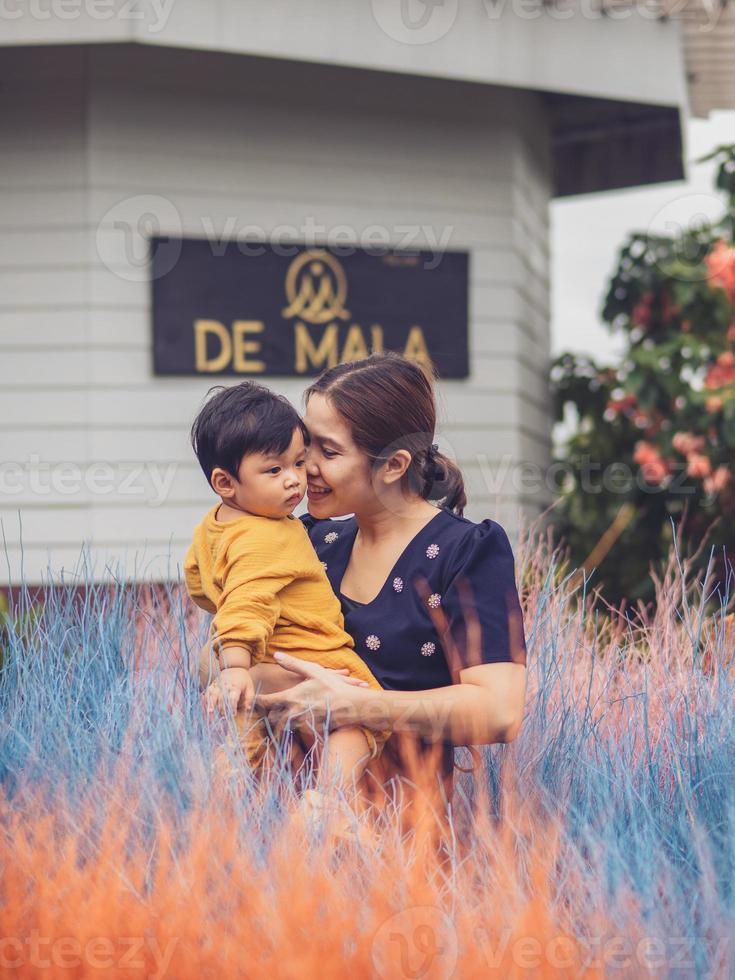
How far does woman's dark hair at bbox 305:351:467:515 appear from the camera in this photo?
2.52 metres

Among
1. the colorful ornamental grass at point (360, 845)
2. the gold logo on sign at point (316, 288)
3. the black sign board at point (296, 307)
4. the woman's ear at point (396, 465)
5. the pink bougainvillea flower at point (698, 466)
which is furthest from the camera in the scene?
the pink bougainvillea flower at point (698, 466)

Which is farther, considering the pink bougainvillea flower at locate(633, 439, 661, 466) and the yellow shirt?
the pink bougainvillea flower at locate(633, 439, 661, 466)

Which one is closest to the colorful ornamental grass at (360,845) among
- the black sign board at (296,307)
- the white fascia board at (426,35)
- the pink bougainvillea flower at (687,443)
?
the black sign board at (296,307)

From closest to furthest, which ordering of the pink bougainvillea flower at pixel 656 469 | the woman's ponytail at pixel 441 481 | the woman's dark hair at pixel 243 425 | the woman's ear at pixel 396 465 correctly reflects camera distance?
the woman's dark hair at pixel 243 425 → the woman's ear at pixel 396 465 → the woman's ponytail at pixel 441 481 → the pink bougainvillea flower at pixel 656 469

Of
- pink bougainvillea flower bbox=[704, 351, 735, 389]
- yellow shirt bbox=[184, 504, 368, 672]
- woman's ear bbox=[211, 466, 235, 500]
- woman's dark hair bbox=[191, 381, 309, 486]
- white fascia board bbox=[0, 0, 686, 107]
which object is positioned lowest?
yellow shirt bbox=[184, 504, 368, 672]

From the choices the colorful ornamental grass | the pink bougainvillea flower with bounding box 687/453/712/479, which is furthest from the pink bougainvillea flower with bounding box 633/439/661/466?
the colorful ornamental grass

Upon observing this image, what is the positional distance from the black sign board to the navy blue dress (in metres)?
4.84

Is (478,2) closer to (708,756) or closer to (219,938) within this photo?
(708,756)

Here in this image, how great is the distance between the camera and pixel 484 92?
26.1ft

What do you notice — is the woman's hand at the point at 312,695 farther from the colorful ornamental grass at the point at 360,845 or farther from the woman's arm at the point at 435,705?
the colorful ornamental grass at the point at 360,845

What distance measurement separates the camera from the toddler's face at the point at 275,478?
2457 millimetres

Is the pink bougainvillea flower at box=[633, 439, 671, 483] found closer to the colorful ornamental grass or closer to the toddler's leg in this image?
the colorful ornamental grass

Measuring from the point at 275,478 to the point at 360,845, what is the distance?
28.1 inches

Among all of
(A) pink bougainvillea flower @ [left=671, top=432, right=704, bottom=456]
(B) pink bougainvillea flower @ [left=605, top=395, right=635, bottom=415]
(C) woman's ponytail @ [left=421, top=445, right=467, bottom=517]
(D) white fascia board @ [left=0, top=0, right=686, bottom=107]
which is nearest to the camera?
(C) woman's ponytail @ [left=421, top=445, right=467, bottom=517]
